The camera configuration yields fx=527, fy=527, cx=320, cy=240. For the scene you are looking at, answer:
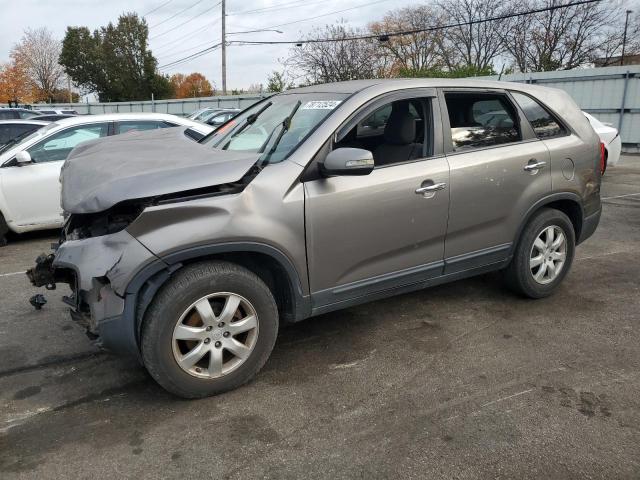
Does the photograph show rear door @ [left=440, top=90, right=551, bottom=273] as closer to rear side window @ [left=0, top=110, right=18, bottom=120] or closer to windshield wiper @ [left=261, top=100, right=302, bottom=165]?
windshield wiper @ [left=261, top=100, right=302, bottom=165]

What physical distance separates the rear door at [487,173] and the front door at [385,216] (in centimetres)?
15

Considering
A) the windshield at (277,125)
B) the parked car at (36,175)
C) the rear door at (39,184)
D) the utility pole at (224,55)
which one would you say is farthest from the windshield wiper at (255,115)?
the utility pole at (224,55)

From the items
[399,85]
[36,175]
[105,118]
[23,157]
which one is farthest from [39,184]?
[399,85]

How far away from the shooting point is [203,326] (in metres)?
2.98

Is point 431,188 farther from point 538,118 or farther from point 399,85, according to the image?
point 538,118

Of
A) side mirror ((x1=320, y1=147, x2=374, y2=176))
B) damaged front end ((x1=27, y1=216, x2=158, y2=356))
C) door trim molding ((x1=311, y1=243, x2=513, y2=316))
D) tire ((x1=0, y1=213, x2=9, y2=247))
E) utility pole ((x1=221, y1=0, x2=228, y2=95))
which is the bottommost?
tire ((x1=0, y1=213, x2=9, y2=247))

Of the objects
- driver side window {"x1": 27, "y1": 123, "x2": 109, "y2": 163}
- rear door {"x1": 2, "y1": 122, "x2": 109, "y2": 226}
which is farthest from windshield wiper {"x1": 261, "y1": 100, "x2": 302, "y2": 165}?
rear door {"x1": 2, "y1": 122, "x2": 109, "y2": 226}

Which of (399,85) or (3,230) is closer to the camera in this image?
(399,85)

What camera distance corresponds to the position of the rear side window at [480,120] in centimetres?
393

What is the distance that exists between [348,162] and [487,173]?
4.42 feet

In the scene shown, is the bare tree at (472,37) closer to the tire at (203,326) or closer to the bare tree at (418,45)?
the bare tree at (418,45)

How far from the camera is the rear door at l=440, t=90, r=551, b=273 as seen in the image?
12.6ft

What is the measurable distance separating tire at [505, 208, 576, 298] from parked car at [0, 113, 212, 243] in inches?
155

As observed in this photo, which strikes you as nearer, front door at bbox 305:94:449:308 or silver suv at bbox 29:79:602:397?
silver suv at bbox 29:79:602:397
